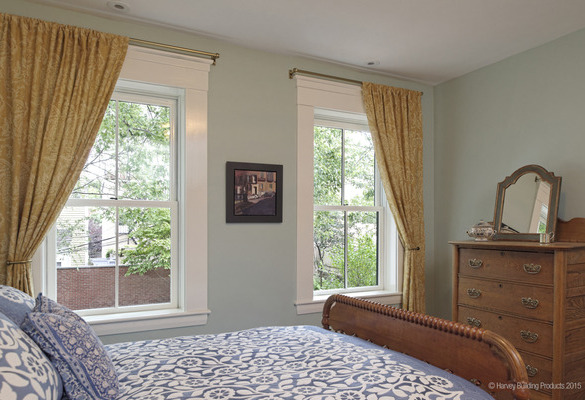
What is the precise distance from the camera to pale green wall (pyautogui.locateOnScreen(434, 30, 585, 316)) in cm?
297

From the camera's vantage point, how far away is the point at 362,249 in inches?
153

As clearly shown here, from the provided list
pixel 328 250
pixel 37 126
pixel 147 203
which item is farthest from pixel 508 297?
pixel 37 126

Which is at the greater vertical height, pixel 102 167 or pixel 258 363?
pixel 102 167

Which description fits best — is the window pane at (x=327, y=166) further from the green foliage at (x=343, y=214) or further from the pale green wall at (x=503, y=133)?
the pale green wall at (x=503, y=133)

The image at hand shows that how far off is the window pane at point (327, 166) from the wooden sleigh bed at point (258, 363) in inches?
72.0

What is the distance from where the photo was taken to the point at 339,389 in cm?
136

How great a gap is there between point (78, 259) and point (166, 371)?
163 centimetres

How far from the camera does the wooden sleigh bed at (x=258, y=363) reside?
1.23 m

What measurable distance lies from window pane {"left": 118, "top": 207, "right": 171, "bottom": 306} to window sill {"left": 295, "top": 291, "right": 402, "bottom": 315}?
106cm

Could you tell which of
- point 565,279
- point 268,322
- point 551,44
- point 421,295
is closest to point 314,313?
point 268,322

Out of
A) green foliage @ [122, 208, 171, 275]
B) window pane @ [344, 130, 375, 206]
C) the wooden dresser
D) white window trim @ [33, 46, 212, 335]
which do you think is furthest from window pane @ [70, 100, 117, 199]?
the wooden dresser

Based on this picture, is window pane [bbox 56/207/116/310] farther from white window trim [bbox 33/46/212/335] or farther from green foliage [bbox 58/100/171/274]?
white window trim [bbox 33/46/212/335]

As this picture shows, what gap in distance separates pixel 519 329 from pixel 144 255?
2.60 meters

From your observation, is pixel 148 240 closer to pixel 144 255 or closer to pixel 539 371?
pixel 144 255
